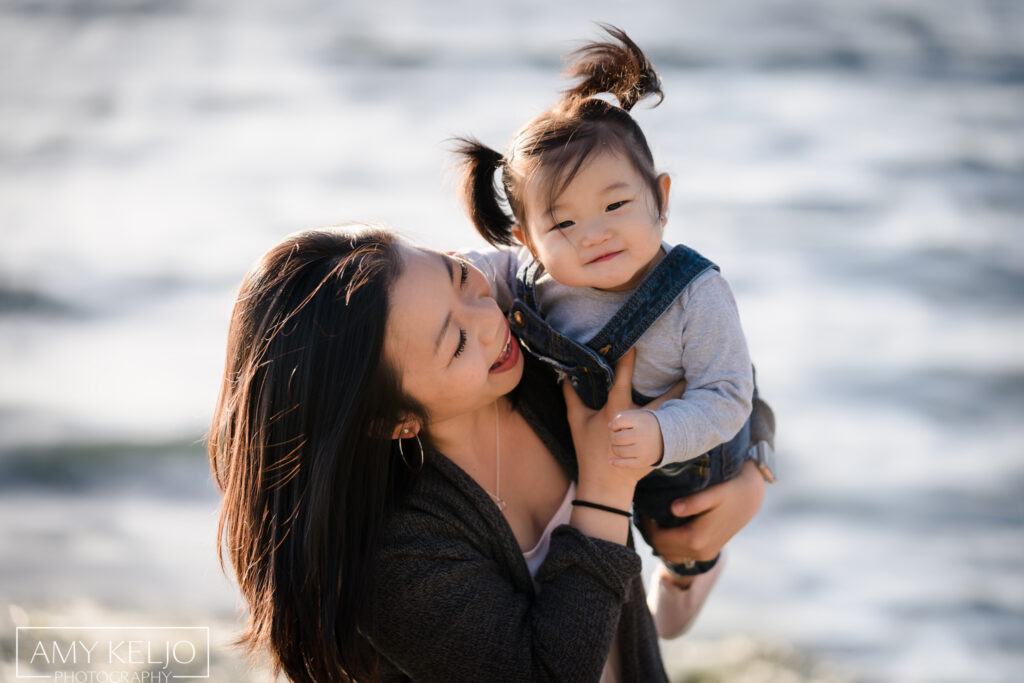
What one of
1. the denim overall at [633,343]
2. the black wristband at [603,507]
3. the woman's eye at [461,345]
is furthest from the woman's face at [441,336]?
the black wristband at [603,507]

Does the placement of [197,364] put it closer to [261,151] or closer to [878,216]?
[261,151]

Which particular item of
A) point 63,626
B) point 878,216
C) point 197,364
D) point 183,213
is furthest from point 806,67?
point 63,626

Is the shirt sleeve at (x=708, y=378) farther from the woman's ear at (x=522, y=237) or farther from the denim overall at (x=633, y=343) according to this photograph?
the woman's ear at (x=522, y=237)

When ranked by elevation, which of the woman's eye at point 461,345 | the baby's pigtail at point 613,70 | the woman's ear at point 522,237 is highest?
the baby's pigtail at point 613,70

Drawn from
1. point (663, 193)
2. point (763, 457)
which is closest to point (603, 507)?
point (763, 457)

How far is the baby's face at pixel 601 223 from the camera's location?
2.13m

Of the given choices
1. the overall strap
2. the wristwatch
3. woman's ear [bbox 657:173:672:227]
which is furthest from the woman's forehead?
the wristwatch

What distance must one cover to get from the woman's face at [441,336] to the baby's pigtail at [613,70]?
473 mm

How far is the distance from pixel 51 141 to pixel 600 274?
361 inches

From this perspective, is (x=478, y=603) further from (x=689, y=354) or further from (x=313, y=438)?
(x=689, y=354)

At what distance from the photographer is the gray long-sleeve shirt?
6.86 feet

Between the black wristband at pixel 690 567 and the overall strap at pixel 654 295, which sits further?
the black wristband at pixel 690 567

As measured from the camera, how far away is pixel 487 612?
2.08m

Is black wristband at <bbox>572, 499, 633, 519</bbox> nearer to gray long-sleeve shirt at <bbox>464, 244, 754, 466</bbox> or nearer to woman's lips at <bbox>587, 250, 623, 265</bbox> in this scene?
gray long-sleeve shirt at <bbox>464, 244, 754, 466</bbox>
